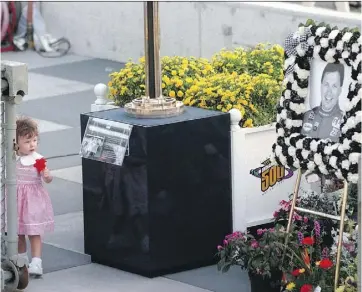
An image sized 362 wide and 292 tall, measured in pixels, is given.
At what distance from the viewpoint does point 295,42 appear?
6.86m

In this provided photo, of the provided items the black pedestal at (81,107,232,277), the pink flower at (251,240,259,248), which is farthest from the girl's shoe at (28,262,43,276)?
the pink flower at (251,240,259,248)

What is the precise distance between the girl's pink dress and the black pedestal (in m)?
0.39

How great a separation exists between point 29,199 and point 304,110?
1.99m

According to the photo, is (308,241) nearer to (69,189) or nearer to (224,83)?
(224,83)

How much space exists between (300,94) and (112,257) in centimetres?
190

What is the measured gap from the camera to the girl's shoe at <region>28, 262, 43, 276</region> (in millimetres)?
7727

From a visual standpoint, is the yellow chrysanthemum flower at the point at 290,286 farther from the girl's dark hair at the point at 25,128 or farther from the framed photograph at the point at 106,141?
the girl's dark hair at the point at 25,128

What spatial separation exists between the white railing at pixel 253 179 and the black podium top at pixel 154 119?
0.69 ft

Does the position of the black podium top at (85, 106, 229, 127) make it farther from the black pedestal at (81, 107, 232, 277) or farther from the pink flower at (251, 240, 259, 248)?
the pink flower at (251, 240, 259, 248)

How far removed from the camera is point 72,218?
30.0 feet

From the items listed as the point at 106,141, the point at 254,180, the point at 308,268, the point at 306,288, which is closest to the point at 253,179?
the point at 254,180

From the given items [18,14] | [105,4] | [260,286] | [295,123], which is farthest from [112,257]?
[18,14]

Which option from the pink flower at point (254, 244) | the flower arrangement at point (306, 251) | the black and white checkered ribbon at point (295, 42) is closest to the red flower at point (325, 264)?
the flower arrangement at point (306, 251)

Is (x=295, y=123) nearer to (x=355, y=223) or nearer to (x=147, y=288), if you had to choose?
(x=355, y=223)
